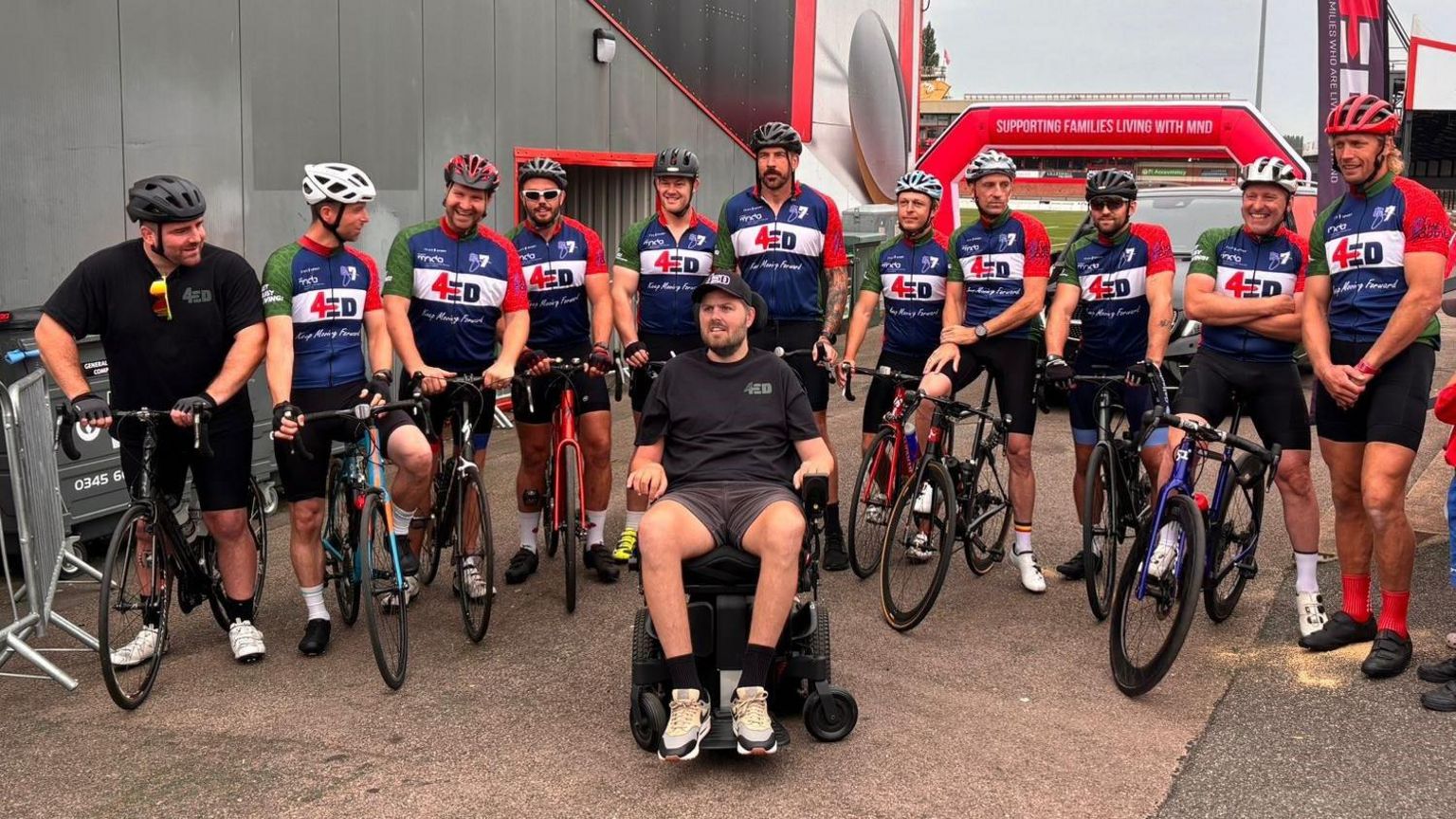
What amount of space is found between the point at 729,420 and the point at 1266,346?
8.18 feet

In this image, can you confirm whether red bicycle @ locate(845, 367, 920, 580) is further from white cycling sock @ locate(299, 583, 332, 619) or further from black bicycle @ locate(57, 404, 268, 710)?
black bicycle @ locate(57, 404, 268, 710)

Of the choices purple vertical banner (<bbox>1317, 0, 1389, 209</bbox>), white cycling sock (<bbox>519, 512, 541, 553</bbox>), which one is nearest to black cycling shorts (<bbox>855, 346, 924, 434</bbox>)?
white cycling sock (<bbox>519, 512, 541, 553</bbox>)

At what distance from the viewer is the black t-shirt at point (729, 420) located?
517 cm

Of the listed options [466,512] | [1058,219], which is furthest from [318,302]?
[1058,219]

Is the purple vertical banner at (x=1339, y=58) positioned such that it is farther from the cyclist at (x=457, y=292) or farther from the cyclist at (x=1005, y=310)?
the cyclist at (x=457, y=292)

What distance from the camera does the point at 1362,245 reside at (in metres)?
5.52

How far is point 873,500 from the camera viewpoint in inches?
266

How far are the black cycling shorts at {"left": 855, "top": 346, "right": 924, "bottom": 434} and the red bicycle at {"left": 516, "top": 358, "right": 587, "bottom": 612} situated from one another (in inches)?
59.3

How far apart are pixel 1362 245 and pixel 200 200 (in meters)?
4.54

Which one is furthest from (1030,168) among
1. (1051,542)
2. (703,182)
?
(1051,542)

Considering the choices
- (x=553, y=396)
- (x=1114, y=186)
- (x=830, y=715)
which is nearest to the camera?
(x=830, y=715)

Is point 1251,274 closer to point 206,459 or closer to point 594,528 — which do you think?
point 594,528

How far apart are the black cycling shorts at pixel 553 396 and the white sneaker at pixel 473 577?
0.90 meters

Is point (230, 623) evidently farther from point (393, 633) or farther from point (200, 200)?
point (200, 200)
